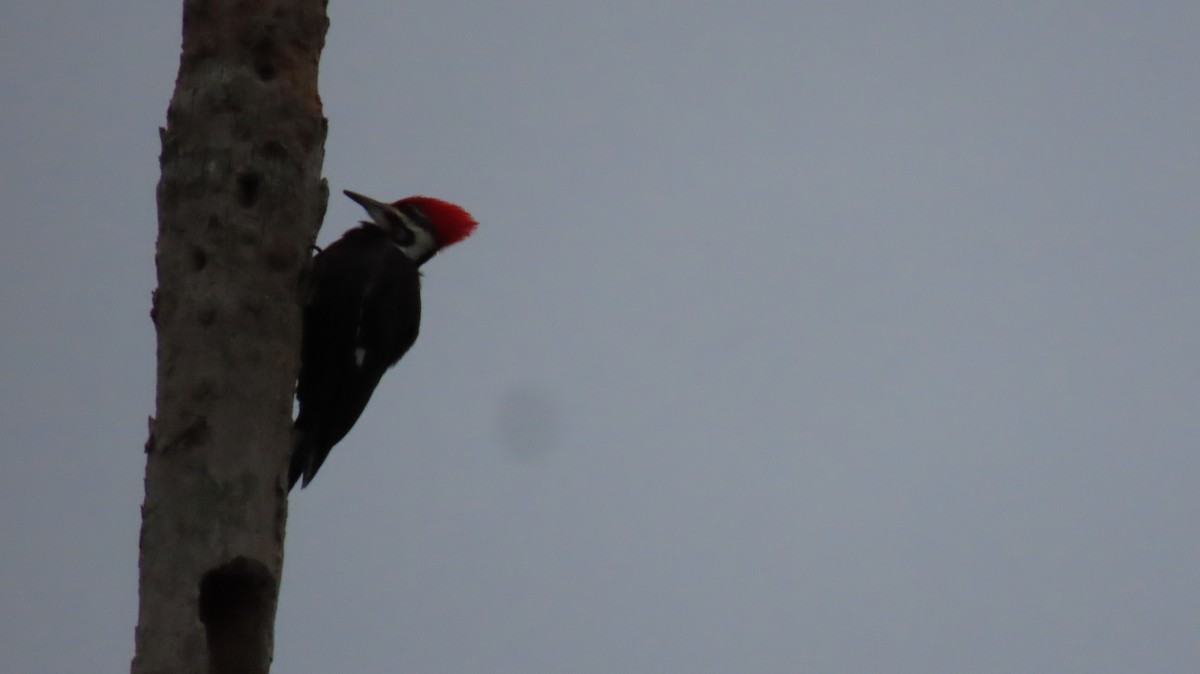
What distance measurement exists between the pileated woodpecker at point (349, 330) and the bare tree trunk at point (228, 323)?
55cm

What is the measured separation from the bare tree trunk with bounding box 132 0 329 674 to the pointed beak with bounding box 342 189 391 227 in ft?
3.37

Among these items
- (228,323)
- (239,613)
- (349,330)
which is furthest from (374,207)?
(239,613)

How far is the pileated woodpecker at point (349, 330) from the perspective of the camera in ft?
15.8

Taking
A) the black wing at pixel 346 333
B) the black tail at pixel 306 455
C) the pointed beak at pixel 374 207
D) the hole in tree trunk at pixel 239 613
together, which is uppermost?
the pointed beak at pixel 374 207

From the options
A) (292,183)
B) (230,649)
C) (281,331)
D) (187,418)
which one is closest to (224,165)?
Answer: (292,183)

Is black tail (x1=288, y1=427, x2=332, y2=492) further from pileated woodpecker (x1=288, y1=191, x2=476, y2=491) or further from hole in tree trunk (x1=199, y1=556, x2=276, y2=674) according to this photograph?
hole in tree trunk (x1=199, y1=556, x2=276, y2=674)

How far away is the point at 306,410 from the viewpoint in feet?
16.4

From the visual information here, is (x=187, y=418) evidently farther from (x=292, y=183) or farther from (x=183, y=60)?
(x=183, y=60)

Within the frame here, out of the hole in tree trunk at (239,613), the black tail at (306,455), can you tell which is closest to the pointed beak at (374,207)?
the black tail at (306,455)

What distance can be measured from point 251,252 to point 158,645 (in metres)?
1.15

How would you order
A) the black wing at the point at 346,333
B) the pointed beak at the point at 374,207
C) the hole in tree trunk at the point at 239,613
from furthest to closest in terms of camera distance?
the pointed beak at the point at 374,207
the black wing at the point at 346,333
the hole in tree trunk at the point at 239,613

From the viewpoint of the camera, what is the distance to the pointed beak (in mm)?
5434

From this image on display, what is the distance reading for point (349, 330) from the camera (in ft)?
16.0

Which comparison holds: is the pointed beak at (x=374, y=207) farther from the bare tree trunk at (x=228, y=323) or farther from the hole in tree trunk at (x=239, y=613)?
the hole in tree trunk at (x=239, y=613)
